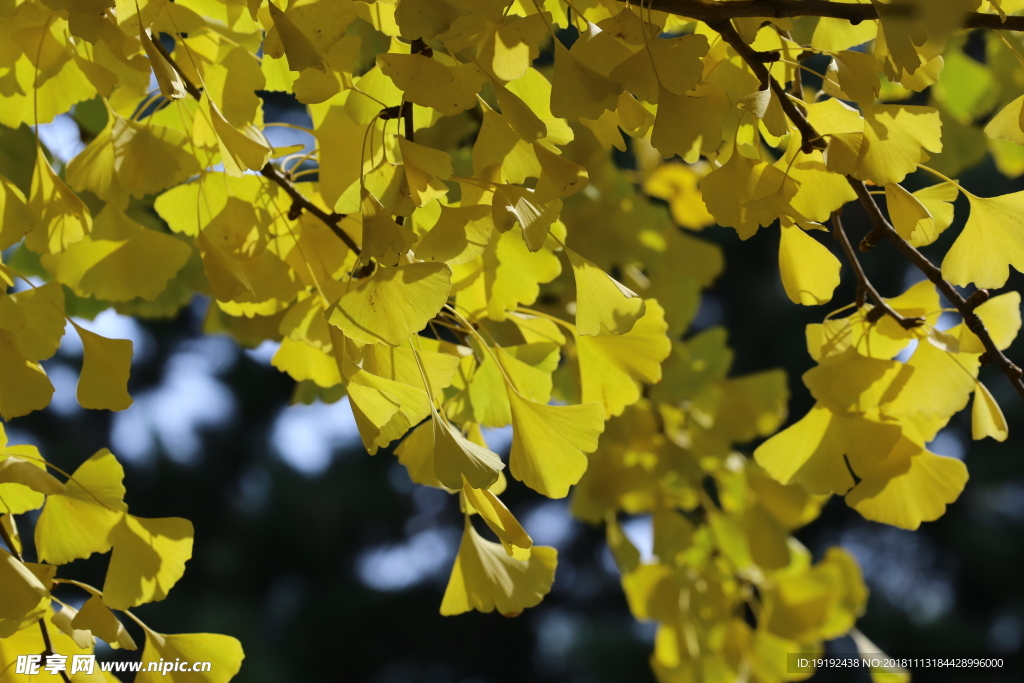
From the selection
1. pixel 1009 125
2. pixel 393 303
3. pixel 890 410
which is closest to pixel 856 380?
pixel 890 410

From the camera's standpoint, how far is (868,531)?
11.3ft

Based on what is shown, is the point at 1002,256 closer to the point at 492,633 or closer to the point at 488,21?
the point at 488,21

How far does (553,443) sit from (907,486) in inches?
7.7

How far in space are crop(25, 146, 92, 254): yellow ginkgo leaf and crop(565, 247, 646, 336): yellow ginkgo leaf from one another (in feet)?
0.73

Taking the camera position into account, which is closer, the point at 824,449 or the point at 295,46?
the point at 295,46

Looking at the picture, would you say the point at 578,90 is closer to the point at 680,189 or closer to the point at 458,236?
the point at 458,236

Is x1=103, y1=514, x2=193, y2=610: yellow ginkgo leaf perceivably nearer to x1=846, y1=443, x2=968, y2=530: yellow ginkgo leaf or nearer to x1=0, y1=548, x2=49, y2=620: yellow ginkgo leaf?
x1=0, y1=548, x2=49, y2=620: yellow ginkgo leaf

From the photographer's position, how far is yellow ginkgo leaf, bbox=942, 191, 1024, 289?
365mm

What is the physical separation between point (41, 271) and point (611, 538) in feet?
1.81

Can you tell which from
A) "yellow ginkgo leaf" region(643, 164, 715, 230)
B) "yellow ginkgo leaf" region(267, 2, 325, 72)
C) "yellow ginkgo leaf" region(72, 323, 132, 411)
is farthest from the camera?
"yellow ginkgo leaf" region(643, 164, 715, 230)

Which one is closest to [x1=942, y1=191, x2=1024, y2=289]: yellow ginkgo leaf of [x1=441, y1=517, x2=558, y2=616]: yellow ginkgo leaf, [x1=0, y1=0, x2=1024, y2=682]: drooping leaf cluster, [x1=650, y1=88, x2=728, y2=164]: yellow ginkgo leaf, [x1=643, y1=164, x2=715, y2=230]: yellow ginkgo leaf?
[x1=0, y1=0, x2=1024, y2=682]: drooping leaf cluster

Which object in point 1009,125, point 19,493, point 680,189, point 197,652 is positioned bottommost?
point 680,189

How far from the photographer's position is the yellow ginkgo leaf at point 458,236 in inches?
12.2

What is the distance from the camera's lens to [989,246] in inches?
14.7
